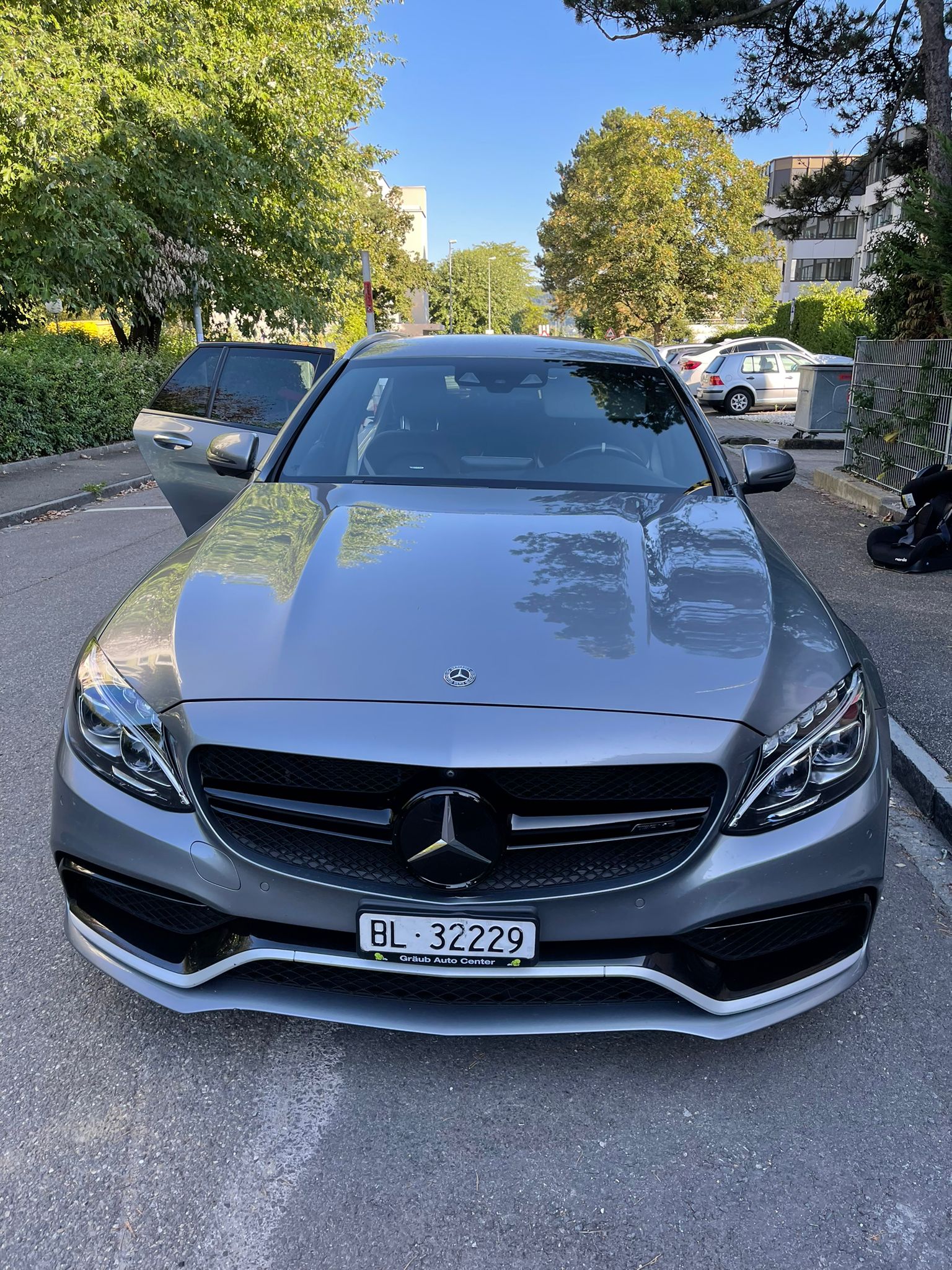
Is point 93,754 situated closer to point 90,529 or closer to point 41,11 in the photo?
point 90,529

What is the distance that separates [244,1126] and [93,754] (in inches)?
34.2

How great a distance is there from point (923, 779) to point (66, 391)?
14.2 meters

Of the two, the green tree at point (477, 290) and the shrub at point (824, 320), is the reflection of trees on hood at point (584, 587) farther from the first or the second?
the green tree at point (477, 290)

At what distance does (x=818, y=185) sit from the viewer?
43.2 ft

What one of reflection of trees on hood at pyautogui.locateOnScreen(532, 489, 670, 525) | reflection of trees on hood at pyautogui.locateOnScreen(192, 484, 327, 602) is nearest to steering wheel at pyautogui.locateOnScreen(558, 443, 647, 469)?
reflection of trees on hood at pyautogui.locateOnScreen(532, 489, 670, 525)

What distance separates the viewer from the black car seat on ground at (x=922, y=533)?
7.50 metres

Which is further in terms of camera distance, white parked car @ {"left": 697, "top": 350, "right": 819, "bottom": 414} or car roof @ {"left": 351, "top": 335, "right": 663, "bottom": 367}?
white parked car @ {"left": 697, "top": 350, "right": 819, "bottom": 414}

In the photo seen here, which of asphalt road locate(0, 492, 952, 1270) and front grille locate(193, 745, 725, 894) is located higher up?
front grille locate(193, 745, 725, 894)

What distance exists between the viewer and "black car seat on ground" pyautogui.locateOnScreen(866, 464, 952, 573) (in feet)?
24.6

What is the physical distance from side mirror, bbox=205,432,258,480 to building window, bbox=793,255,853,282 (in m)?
77.7

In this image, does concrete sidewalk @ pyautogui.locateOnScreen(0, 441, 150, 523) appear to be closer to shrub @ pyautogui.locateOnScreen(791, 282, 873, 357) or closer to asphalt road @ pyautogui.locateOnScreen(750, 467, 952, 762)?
asphalt road @ pyautogui.locateOnScreen(750, 467, 952, 762)

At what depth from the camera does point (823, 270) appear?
77.1m

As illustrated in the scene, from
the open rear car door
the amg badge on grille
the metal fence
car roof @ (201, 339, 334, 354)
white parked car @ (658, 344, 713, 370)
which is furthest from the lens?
white parked car @ (658, 344, 713, 370)

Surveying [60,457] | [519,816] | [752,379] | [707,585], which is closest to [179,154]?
[60,457]
